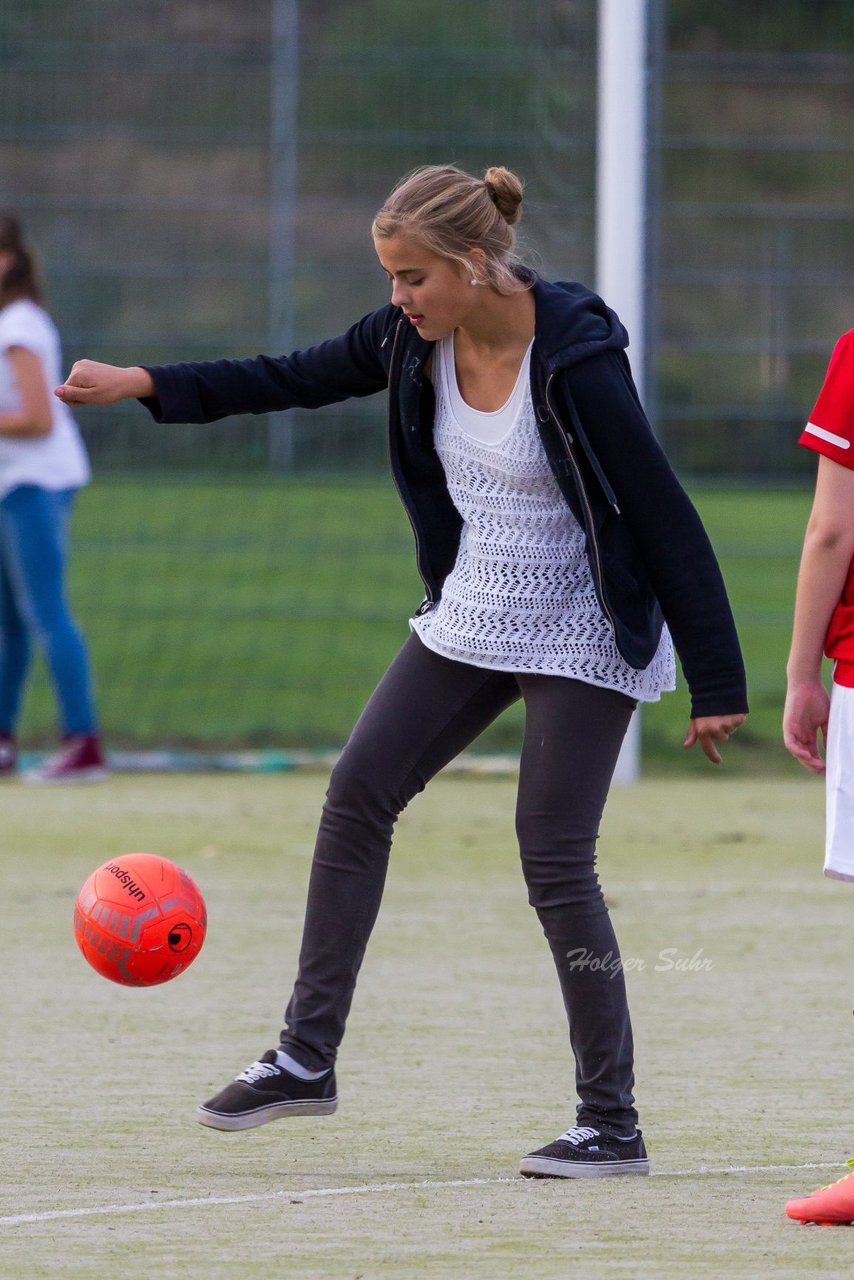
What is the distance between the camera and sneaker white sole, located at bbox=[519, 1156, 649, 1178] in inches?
158

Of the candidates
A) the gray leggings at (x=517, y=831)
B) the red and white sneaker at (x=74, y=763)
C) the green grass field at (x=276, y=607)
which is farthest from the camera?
the green grass field at (x=276, y=607)

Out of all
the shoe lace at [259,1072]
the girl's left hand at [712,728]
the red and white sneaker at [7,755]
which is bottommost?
the red and white sneaker at [7,755]

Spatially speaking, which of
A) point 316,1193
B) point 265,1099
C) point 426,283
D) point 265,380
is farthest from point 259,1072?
point 426,283

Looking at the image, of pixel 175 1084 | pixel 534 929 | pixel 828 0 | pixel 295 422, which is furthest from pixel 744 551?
pixel 175 1084

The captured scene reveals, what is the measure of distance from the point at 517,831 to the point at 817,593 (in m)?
0.79

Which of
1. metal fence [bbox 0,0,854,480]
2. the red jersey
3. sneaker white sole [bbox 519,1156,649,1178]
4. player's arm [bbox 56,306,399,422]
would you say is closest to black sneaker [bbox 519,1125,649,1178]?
sneaker white sole [bbox 519,1156,649,1178]

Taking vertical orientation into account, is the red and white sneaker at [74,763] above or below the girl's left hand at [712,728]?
below

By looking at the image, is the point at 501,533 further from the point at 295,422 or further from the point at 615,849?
the point at 295,422

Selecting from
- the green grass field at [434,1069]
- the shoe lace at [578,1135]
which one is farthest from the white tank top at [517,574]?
the green grass field at [434,1069]

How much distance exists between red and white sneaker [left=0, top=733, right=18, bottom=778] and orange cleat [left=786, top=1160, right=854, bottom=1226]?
5894 mm

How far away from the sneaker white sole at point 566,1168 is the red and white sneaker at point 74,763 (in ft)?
17.1

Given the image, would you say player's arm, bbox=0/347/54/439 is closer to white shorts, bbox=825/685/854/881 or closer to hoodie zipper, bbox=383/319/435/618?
hoodie zipper, bbox=383/319/435/618

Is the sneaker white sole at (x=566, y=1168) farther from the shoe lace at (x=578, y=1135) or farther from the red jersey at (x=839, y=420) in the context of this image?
the red jersey at (x=839, y=420)

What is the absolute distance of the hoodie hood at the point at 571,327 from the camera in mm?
3967
